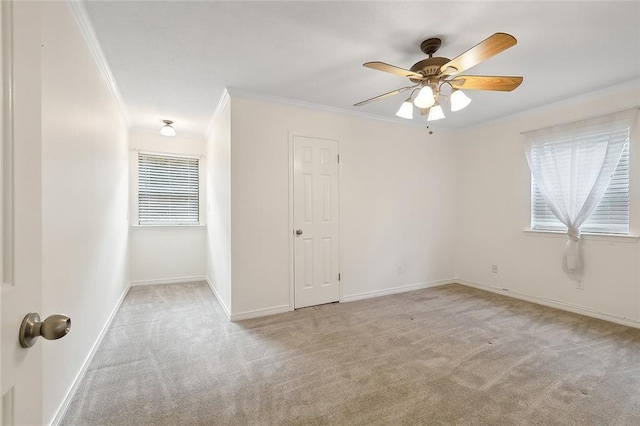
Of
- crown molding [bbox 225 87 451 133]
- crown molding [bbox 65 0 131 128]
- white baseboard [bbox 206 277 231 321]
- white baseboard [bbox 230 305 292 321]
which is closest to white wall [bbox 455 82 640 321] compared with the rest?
crown molding [bbox 225 87 451 133]

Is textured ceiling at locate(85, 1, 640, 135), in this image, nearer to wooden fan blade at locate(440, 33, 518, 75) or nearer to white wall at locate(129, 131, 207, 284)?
wooden fan blade at locate(440, 33, 518, 75)

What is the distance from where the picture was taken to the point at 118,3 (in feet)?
6.17

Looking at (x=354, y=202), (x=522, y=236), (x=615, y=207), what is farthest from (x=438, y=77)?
(x=522, y=236)

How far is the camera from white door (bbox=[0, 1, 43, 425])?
0.57m

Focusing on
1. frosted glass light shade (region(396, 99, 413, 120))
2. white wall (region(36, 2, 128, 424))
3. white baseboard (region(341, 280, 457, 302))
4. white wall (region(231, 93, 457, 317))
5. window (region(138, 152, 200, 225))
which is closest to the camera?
white wall (region(36, 2, 128, 424))

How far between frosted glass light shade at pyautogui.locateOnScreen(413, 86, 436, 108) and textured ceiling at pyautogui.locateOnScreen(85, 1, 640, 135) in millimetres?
443

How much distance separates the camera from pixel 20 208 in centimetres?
62

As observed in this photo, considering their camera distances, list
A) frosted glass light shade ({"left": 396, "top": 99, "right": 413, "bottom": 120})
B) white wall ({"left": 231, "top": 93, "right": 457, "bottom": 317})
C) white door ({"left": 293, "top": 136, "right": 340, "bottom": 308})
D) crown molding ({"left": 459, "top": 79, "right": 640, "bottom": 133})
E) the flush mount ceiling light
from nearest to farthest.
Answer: frosted glass light shade ({"left": 396, "top": 99, "right": 413, "bottom": 120}) → crown molding ({"left": 459, "top": 79, "right": 640, "bottom": 133}) → white wall ({"left": 231, "top": 93, "right": 457, "bottom": 317}) → white door ({"left": 293, "top": 136, "right": 340, "bottom": 308}) → the flush mount ceiling light

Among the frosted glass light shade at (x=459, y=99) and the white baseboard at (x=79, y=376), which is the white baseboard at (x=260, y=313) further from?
the frosted glass light shade at (x=459, y=99)

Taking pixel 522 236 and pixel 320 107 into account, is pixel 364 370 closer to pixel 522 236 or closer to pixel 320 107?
pixel 320 107

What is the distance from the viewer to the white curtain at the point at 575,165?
123 inches

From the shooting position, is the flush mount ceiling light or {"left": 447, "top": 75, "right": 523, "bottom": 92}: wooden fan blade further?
the flush mount ceiling light

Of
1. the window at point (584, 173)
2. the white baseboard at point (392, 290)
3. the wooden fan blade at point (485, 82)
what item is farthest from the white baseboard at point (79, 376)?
the window at point (584, 173)

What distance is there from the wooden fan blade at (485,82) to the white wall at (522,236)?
197 cm
